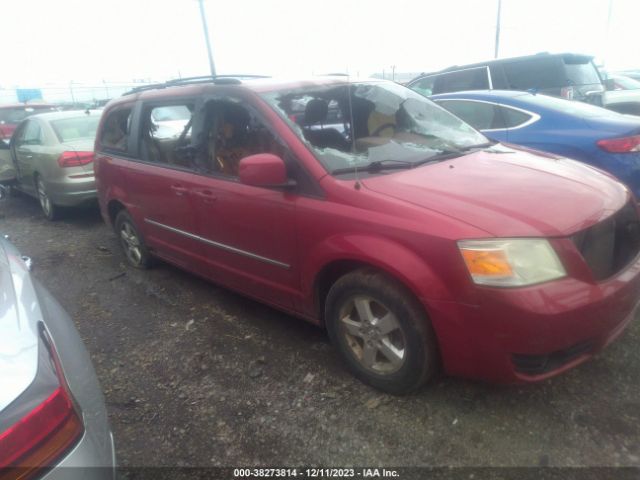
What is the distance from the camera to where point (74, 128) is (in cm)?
692

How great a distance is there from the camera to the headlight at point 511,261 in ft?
6.79

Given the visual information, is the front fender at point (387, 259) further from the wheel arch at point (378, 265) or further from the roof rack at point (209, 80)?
the roof rack at point (209, 80)

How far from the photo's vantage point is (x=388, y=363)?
261cm

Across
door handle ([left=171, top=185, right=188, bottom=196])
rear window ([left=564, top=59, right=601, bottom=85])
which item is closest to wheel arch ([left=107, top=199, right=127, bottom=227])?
door handle ([left=171, top=185, right=188, bottom=196])

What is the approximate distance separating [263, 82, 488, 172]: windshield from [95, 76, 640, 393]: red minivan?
0.04ft

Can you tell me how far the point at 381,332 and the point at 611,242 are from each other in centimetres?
124

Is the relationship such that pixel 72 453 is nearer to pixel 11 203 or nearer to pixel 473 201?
pixel 473 201

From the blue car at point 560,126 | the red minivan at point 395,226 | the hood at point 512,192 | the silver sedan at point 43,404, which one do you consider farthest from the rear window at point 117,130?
the blue car at point 560,126

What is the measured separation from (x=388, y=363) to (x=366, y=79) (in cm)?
217

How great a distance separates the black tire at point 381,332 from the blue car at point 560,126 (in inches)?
116

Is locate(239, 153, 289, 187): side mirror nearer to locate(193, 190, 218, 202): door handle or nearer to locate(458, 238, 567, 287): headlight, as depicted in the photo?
locate(193, 190, 218, 202): door handle

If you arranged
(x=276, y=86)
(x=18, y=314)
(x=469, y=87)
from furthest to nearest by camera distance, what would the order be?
1. (x=469, y=87)
2. (x=276, y=86)
3. (x=18, y=314)

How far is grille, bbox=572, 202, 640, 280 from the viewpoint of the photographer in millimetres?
2225

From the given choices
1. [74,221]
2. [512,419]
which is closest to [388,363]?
[512,419]
